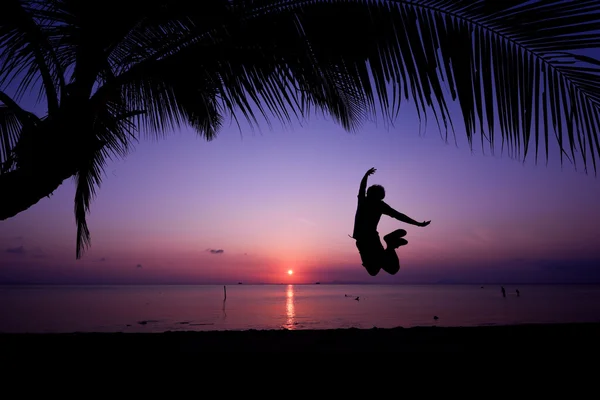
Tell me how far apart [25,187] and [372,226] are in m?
3.52

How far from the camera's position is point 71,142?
2.57m

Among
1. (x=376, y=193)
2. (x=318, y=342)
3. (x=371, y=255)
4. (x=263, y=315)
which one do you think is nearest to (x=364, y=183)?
(x=376, y=193)

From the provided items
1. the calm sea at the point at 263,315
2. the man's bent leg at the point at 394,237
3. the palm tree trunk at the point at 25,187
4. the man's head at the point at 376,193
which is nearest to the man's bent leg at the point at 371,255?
the man's bent leg at the point at 394,237

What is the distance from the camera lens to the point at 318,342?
5258 millimetres

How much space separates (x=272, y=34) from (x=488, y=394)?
2.88 metres

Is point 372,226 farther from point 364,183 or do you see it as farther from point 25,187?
point 25,187

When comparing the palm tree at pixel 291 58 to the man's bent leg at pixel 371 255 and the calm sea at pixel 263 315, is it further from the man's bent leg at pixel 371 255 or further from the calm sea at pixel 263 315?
the calm sea at pixel 263 315

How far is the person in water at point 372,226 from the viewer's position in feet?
16.4

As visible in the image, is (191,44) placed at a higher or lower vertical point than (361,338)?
higher

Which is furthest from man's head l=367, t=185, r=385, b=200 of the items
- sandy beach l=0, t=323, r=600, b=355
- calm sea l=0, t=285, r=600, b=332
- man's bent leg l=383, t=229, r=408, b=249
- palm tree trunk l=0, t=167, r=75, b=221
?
calm sea l=0, t=285, r=600, b=332

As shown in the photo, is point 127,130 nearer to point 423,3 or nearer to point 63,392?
point 63,392

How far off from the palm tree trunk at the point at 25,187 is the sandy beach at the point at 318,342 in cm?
229

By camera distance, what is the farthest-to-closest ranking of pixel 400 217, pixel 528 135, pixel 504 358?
pixel 400 217
pixel 504 358
pixel 528 135

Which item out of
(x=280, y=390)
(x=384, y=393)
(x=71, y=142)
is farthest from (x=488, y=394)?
(x=71, y=142)
